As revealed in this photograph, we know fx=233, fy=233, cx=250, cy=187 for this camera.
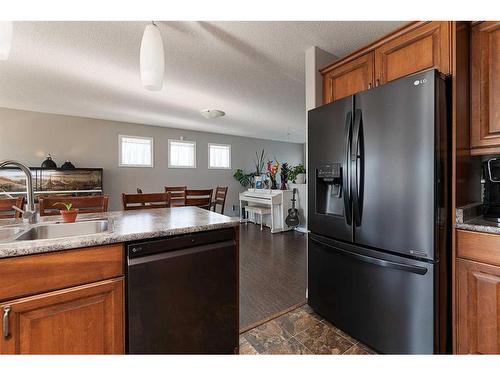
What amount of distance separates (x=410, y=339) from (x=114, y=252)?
1.58 m

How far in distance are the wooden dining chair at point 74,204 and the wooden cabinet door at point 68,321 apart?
3.46 feet

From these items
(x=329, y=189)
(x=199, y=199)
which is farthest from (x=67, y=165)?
(x=329, y=189)

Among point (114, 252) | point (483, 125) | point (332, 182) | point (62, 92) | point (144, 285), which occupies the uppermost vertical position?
point (62, 92)

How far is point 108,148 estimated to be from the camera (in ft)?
16.9

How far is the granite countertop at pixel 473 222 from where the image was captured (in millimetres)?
1168

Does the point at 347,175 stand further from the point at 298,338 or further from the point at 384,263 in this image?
the point at 298,338

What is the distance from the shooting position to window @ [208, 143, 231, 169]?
6609 mm

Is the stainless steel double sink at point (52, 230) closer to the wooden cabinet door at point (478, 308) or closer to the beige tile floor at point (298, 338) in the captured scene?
the beige tile floor at point (298, 338)

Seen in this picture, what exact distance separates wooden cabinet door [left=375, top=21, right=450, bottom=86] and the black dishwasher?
1.54 metres

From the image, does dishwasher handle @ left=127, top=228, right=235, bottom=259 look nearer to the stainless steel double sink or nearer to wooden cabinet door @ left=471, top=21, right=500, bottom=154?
the stainless steel double sink

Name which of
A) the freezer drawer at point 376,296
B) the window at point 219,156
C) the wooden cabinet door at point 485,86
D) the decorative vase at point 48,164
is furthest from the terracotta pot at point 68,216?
the window at point 219,156

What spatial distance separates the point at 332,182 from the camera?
1718 mm

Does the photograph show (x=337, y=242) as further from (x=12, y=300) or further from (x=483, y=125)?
(x=12, y=300)
